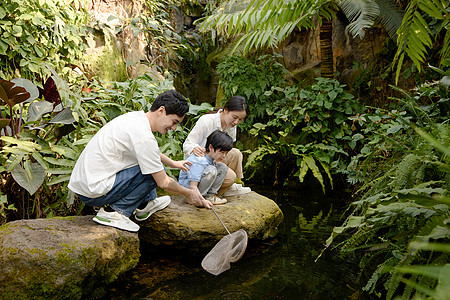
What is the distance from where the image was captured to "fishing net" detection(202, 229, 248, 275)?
2592 millimetres

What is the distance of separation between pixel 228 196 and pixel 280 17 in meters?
1.82

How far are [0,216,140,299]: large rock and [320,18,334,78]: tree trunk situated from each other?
4821mm

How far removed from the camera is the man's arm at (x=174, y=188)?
247 cm

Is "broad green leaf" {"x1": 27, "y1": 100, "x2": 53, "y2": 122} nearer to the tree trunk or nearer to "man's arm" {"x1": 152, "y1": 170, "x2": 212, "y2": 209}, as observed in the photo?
"man's arm" {"x1": 152, "y1": 170, "x2": 212, "y2": 209}

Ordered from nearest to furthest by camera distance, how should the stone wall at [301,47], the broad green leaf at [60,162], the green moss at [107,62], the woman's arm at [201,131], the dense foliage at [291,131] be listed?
the dense foliage at [291,131] → the broad green leaf at [60,162] → the woman's arm at [201,131] → the green moss at [107,62] → the stone wall at [301,47]

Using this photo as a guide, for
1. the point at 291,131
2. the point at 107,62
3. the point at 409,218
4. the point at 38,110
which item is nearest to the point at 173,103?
the point at 38,110

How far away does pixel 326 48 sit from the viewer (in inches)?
236

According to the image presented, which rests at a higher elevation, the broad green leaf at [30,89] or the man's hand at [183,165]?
the broad green leaf at [30,89]

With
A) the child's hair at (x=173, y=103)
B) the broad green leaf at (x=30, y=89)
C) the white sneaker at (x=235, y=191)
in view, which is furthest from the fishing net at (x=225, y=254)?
the broad green leaf at (x=30, y=89)

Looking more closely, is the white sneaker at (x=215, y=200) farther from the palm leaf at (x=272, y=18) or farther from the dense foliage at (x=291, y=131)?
the palm leaf at (x=272, y=18)

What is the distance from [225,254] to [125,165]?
0.99 metres

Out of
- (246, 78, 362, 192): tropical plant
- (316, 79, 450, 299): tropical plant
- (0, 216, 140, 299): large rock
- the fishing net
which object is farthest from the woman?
(246, 78, 362, 192): tropical plant

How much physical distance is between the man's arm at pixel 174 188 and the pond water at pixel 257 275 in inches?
19.0

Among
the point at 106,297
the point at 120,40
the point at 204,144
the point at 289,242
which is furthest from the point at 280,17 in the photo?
the point at 120,40
